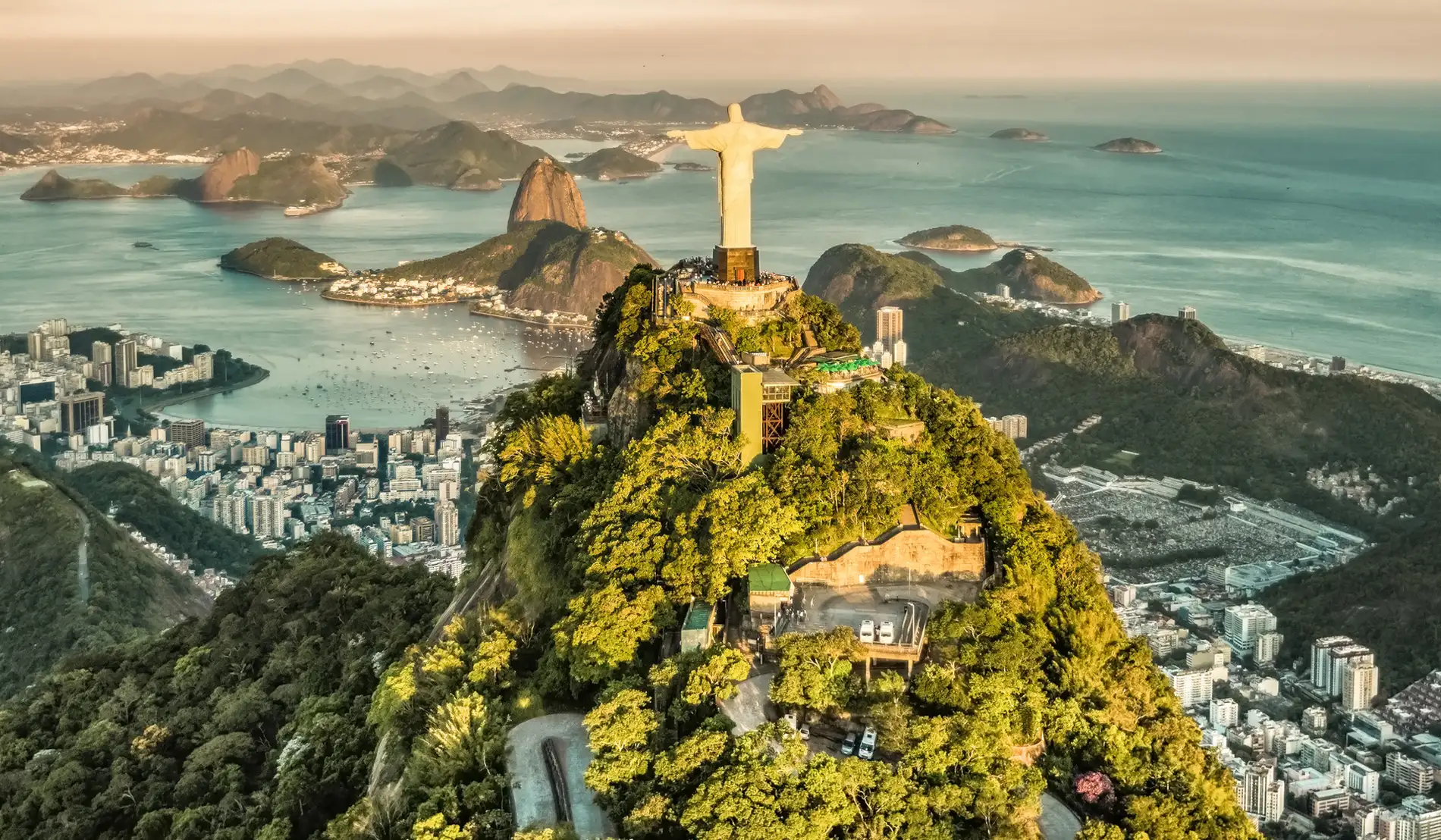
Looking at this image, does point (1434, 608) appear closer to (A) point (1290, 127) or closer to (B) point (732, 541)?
(B) point (732, 541)

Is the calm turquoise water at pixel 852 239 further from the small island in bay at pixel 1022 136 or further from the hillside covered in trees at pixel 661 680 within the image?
the hillside covered in trees at pixel 661 680

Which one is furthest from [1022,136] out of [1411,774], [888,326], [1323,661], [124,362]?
[1411,774]

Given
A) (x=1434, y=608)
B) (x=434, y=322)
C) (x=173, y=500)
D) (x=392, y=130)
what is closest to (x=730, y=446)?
(x=1434, y=608)

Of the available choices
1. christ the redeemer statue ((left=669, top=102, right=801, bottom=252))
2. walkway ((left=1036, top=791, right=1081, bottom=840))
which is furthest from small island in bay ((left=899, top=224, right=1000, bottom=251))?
walkway ((left=1036, top=791, right=1081, bottom=840))

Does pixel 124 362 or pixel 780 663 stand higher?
pixel 780 663

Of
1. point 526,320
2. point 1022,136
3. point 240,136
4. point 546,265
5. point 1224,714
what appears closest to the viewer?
point 1224,714

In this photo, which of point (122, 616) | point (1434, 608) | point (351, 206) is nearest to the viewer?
point (1434, 608)

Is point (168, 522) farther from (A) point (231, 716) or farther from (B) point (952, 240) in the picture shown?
(B) point (952, 240)
